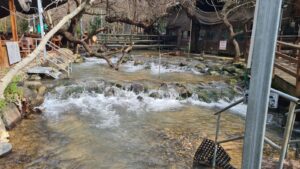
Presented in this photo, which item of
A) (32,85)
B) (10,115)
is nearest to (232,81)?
(32,85)

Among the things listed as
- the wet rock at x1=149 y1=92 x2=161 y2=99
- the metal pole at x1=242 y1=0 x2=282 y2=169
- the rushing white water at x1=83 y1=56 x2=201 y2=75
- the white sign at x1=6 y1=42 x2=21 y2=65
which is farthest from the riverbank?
the rushing white water at x1=83 y1=56 x2=201 y2=75

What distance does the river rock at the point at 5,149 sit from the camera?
16.9 ft

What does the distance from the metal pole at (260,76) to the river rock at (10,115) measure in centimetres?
623

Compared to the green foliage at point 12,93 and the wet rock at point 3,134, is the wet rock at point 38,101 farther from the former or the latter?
the wet rock at point 3,134

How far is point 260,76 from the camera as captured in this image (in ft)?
4.54

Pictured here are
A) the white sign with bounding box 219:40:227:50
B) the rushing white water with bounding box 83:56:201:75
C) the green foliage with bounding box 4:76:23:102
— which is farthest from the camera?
the white sign with bounding box 219:40:227:50

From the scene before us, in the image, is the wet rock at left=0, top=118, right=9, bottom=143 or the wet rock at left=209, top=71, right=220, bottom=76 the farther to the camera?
the wet rock at left=209, top=71, right=220, bottom=76

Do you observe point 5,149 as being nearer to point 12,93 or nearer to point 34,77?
point 12,93

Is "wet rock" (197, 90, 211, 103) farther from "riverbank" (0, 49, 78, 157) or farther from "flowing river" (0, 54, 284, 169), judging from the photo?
"riverbank" (0, 49, 78, 157)

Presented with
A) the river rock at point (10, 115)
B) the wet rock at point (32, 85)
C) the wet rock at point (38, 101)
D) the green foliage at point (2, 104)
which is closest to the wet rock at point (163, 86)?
the wet rock at point (38, 101)

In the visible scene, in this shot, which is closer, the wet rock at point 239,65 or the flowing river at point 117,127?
the flowing river at point 117,127

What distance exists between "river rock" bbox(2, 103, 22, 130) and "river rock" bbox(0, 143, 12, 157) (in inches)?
41.5

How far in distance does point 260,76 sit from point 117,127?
20.0ft

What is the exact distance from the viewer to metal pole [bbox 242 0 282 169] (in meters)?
1.34
